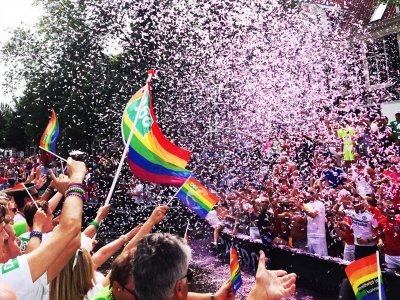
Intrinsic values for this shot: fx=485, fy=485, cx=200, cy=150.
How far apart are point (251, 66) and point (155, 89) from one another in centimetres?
674

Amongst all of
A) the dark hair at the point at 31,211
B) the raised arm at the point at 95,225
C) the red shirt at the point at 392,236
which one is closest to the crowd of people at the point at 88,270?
the raised arm at the point at 95,225

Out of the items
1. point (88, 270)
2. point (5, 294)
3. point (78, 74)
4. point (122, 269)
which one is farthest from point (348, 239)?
point (78, 74)

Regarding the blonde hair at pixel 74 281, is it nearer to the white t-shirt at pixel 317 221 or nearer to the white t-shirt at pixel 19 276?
the white t-shirt at pixel 19 276

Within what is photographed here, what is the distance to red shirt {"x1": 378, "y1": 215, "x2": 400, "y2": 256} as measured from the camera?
23.8 ft

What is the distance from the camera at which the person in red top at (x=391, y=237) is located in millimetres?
7293

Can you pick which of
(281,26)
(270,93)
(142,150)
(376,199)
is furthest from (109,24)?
(142,150)

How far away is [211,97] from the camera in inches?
811

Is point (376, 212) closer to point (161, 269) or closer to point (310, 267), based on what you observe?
point (310, 267)

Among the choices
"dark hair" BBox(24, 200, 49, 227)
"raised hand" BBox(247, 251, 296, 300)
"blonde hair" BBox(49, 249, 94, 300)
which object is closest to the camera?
"raised hand" BBox(247, 251, 296, 300)

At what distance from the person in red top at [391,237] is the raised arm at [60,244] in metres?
5.90

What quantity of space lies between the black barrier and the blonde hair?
5.30 meters

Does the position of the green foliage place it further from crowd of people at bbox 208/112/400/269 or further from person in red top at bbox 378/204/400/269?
person in red top at bbox 378/204/400/269

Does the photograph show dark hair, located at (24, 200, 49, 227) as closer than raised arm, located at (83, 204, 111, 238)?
No

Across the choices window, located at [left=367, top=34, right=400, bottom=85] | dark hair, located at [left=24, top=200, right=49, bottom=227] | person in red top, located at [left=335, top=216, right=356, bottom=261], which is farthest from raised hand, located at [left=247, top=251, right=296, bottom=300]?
window, located at [left=367, top=34, right=400, bottom=85]
